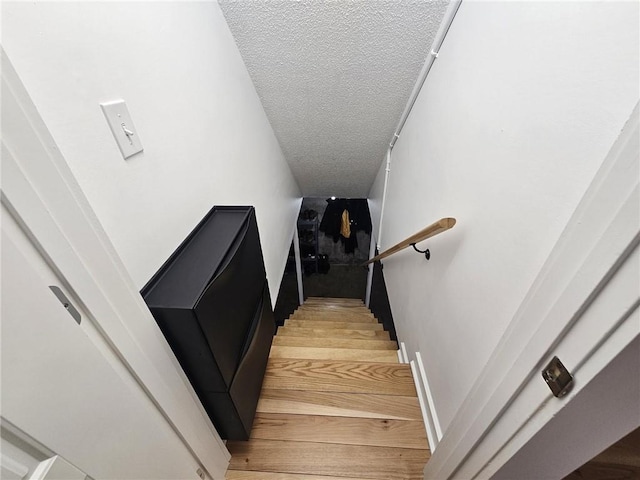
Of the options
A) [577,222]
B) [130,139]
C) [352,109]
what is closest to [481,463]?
[577,222]

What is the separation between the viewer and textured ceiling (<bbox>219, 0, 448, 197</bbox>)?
109 centimetres

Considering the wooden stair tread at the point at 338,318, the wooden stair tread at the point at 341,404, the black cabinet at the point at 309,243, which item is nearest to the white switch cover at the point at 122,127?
the wooden stair tread at the point at 341,404

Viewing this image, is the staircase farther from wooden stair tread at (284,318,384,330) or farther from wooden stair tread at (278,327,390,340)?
wooden stair tread at (284,318,384,330)

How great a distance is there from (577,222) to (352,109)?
1.62 m

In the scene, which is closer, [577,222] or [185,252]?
[577,222]

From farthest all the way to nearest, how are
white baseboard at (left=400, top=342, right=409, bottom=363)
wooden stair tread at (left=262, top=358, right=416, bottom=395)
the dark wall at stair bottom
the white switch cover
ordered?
the dark wall at stair bottom → white baseboard at (left=400, top=342, right=409, bottom=363) → wooden stair tread at (left=262, top=358, right=416, bottom=395) → the white switch cover

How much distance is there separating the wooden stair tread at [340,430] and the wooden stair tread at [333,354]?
38 centimetres

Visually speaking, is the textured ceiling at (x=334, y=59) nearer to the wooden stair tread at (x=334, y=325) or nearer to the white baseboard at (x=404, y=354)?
the white baseboard at (x=404, y=354)

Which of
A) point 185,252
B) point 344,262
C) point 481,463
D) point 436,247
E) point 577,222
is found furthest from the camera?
point 344,262

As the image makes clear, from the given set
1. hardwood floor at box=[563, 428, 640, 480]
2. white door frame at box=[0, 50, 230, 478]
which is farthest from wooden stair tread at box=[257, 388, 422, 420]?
white door frame at box=[0, 50, 230, 478]

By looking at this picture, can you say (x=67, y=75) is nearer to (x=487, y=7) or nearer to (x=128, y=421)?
(x=128, y=421)

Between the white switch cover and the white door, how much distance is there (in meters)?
0.32

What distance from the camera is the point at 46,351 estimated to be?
0.39 metres

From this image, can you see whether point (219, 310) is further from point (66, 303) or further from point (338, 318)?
point (338, 318)
